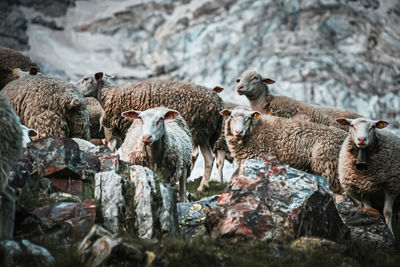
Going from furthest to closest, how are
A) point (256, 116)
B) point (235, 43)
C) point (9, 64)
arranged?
point (235, 43) → point (9, 64) → point (256, 116)

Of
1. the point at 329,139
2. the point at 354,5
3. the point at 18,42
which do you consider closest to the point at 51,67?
the point at 18,42

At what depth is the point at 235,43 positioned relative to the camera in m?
50.2

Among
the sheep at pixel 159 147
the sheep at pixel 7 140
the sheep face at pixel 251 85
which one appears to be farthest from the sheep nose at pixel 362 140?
the sheep face at pixel 251 85

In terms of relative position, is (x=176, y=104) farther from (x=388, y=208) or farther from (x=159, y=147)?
(x=388, y=208)

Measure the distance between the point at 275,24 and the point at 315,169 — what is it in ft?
147

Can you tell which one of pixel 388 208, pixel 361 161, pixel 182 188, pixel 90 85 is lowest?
pixel 182 188

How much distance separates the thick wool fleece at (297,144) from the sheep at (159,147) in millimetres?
1278

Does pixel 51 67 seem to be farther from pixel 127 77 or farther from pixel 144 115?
pixel 144 115

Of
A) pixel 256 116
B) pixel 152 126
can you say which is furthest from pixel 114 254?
pixel 256 116

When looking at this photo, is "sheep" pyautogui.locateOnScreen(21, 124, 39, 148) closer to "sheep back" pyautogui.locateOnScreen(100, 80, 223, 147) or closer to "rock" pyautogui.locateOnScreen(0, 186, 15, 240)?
"rock" pyautogui.locateOnScreen(0, 186, 15, 240)

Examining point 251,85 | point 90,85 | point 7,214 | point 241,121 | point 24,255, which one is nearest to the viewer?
point 24,255

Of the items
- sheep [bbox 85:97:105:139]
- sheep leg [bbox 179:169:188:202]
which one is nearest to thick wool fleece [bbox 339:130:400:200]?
sheep leg [bbox 179:169:188:202]

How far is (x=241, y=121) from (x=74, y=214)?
4.34 meters

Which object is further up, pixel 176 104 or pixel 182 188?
pixel 176 104
